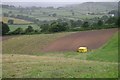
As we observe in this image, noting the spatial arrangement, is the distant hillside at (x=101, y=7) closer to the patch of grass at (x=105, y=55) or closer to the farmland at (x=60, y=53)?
the farmland at (x=60, y=53)

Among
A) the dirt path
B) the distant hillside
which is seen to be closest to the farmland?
the dirt path

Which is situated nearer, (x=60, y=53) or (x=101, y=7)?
(x=60, y=53)

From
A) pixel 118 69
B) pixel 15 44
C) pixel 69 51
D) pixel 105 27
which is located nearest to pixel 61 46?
pixel 69 51

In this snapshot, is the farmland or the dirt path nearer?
the farmland

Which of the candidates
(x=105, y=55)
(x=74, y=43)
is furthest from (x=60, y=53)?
(x=105, y=55)

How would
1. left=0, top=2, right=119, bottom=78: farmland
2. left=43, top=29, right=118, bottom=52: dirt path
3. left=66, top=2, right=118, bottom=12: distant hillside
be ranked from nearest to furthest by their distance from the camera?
left=0, top=2, right=119, bottom=78: farmland
left=43, top=29, right=118, bottom=52: dirt path
left=66, top=2, right=118, bottom=12: distant hillside

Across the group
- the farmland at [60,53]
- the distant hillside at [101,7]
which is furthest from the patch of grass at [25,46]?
the distant hillside at [101,7]

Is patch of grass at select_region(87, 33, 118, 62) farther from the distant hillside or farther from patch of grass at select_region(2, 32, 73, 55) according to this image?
the distant hillside

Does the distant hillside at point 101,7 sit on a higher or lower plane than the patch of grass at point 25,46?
higher

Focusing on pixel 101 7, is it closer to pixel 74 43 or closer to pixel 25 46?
pixel 74 43

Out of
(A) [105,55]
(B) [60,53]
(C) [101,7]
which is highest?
(C) [101,7]

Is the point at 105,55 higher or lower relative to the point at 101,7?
lower

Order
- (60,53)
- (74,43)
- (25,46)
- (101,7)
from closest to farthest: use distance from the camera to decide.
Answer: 1. (60,53)
2. (74,43)
3. (25,46)
4. (101,7)

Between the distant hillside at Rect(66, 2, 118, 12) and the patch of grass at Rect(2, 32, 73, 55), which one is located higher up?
the distant hillside at Rect(66, 2, 118, 12)
